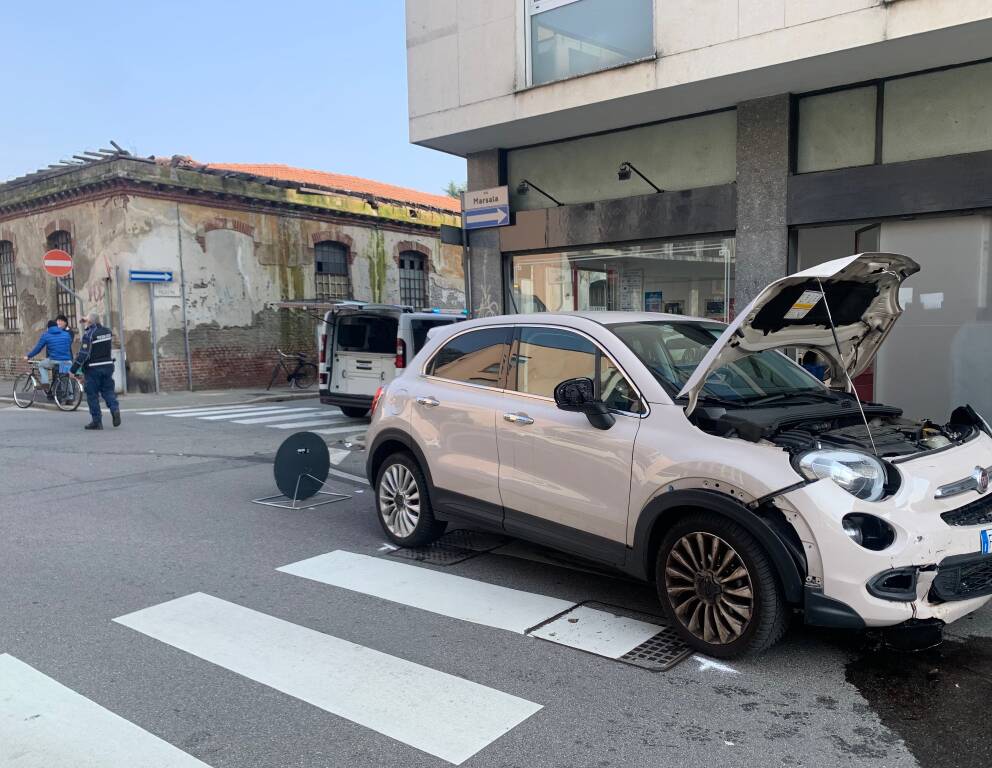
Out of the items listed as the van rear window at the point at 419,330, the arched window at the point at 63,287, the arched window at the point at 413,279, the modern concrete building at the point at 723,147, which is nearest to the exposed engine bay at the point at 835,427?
the modern concrete building at the point at 723,147

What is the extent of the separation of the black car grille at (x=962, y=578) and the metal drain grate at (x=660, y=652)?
1.22 meters

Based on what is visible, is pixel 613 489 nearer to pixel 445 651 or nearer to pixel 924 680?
pixel 445 651

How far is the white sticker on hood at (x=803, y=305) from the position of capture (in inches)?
167

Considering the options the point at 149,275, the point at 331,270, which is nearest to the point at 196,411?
the point at 149,275

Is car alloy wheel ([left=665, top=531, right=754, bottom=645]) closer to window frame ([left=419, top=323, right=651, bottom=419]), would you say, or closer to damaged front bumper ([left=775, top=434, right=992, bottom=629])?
damaged front bumper ([left=775, top=434, right=992, bottom=629])

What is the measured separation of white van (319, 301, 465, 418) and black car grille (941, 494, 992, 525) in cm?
942

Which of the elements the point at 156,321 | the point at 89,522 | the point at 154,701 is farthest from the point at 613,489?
the point at 156,321

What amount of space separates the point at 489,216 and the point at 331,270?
11784mm

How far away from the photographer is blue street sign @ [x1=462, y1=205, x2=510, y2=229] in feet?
39.4

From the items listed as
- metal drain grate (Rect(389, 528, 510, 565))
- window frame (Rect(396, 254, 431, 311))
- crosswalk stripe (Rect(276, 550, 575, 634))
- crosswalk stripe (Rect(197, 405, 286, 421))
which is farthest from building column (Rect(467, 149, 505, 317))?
window frame (Rect(396, 254, 431, 311))

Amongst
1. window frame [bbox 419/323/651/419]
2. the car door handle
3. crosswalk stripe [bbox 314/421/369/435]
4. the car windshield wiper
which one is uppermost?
window frame [bbox 419/323/651/419]

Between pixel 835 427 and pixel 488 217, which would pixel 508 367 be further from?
pixel 488 217

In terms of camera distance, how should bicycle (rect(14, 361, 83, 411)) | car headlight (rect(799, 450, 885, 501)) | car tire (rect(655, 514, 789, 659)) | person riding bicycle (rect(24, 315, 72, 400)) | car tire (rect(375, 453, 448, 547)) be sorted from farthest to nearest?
person riding bicycle (rect(24, 315, 72, 400)), bicycle (rect(14, 361, 83, 411)), car tire (rect(375, 453, 448, 547)), car tire (rect(655, 514, 789, 659)), car headlight (rect(799, 450, 885, 501))

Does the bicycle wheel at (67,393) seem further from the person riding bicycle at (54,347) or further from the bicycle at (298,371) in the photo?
the bicycle at (298,371)
